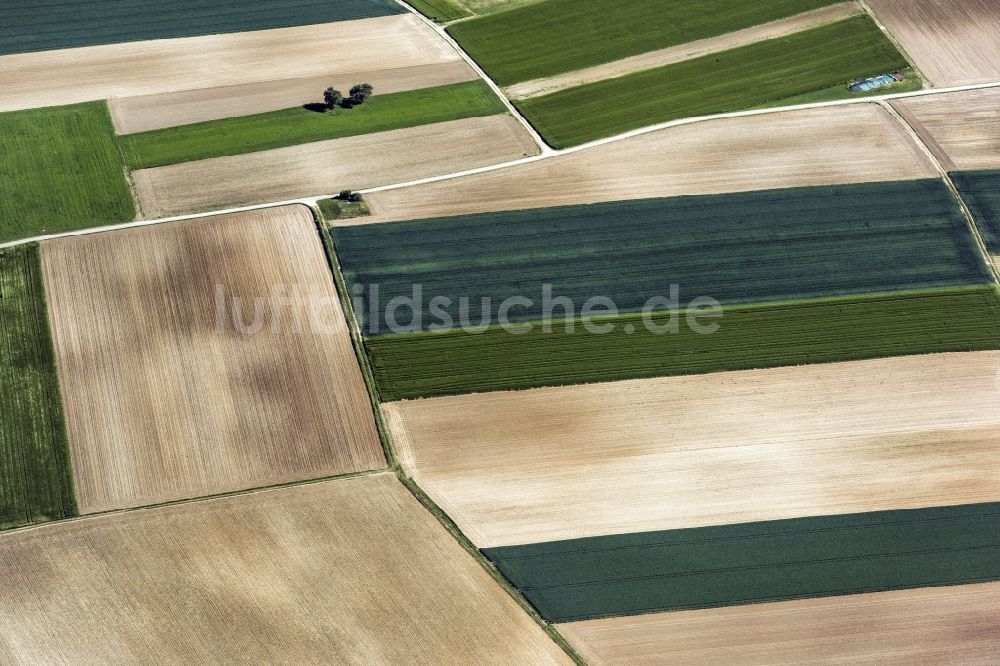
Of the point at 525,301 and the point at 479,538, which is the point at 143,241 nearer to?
the point at 525,301

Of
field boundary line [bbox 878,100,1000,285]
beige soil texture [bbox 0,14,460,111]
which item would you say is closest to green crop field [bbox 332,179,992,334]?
field boundary line [bbox 878,100,1000,285]

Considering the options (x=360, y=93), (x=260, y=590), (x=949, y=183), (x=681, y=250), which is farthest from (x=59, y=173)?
(x=949, y=183)

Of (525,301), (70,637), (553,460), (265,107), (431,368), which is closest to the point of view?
(70,637)

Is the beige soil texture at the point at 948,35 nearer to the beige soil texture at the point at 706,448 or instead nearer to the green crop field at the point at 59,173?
the beige soil texture at the point at 706,448

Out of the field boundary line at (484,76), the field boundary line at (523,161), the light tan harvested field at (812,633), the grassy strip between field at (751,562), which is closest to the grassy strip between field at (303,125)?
the field boundary line at (484,76)

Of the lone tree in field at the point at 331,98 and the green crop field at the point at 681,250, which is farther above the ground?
the lone tree in field at the point at 331,98

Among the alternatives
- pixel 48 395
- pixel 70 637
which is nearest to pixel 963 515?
pixel 70 637
